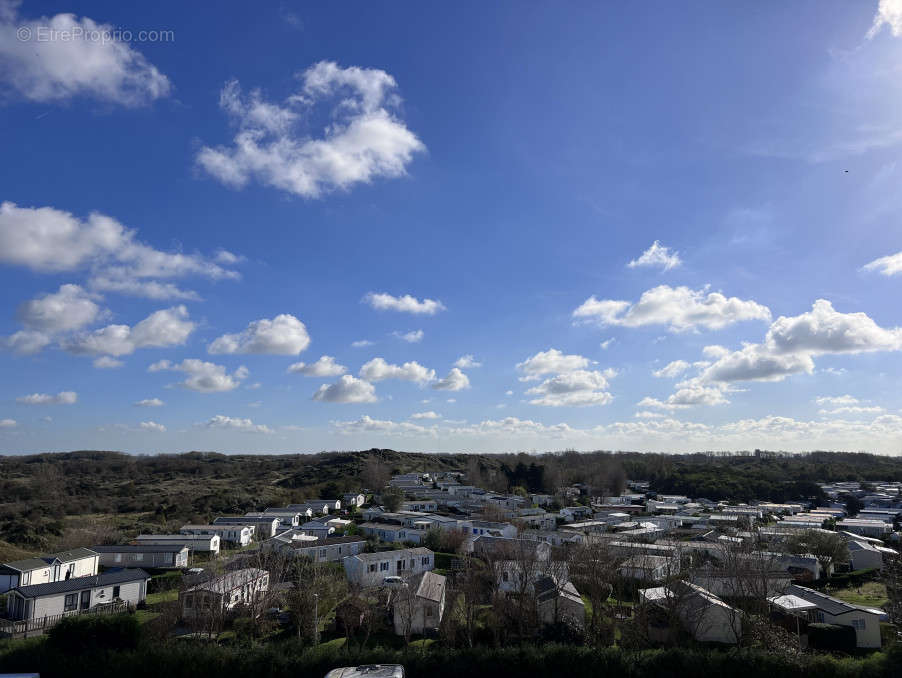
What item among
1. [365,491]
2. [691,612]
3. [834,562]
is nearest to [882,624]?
[691,612]

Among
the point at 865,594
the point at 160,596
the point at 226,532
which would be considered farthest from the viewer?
the point at 226,532

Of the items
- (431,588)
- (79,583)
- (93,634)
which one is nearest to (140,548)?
(79,583)

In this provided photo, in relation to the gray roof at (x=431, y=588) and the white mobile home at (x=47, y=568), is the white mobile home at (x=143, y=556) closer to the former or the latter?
the white mobile home at (x=47, y=568)

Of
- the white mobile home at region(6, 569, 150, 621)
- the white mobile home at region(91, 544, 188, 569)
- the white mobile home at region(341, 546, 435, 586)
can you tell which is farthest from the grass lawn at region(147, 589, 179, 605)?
the white mobile home at region(341, 546, 435, 586)

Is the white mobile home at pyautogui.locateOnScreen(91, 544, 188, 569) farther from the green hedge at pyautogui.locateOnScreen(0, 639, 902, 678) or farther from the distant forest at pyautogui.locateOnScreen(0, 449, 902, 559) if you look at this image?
the green hedge at pyautogui.locateOnScreen(0, 639, 902, 678)

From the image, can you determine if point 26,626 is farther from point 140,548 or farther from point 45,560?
point 140,548

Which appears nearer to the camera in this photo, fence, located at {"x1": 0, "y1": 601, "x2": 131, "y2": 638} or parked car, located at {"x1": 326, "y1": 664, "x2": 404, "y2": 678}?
parked car, located at {"x1": 326, "y1": 664, "x2": 404, "y2": 678}
